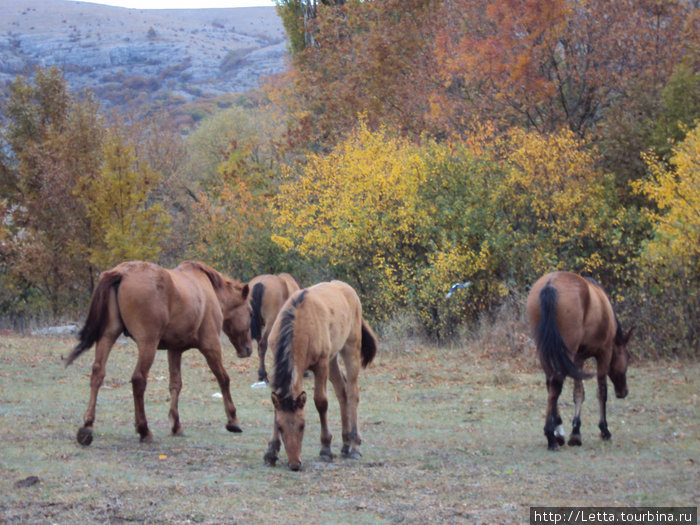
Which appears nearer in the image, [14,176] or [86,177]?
[86,177]

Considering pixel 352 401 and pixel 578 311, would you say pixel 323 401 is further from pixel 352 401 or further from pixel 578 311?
pixel 578 311

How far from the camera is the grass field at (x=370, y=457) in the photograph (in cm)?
557

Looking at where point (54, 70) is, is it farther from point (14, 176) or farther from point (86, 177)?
point (86, 177)

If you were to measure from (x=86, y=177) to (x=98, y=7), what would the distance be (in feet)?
509

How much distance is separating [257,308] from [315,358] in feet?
25.5

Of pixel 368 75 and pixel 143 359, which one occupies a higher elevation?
pixel 368 75

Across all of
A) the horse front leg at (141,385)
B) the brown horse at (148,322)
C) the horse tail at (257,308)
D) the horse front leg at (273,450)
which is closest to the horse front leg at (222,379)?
the brown horse at (148,322)

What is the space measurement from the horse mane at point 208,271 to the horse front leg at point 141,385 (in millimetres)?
1589

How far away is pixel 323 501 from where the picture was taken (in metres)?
5.84

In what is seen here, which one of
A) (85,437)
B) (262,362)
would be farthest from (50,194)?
(85,437)

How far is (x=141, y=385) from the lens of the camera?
8.19m

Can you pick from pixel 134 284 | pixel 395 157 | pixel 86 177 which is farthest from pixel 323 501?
pixel 86 177

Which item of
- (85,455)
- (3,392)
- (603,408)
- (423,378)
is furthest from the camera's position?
(423,378)

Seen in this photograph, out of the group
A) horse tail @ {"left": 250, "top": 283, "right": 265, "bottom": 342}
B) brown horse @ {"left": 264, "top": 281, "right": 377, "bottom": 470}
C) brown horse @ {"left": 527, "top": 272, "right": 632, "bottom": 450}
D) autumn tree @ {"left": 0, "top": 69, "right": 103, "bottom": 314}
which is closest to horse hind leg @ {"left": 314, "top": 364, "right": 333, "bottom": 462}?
brown horse @ {"left": 264, "top": 281, "right": 377, "bottom": 470}
